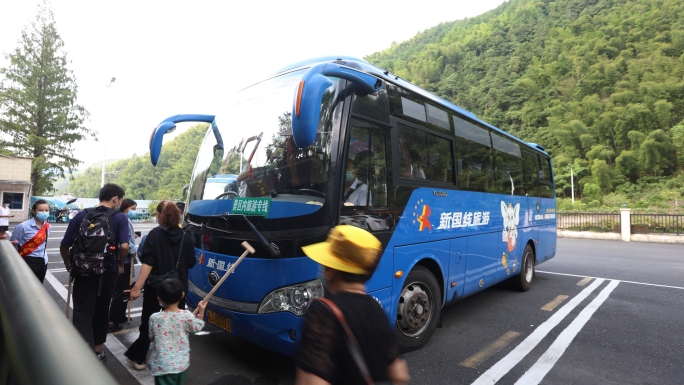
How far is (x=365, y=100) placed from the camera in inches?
146

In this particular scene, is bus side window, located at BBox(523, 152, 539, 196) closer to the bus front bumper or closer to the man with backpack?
the bus front bumper

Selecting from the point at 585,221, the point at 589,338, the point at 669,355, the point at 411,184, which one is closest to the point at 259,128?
the point at 411,184

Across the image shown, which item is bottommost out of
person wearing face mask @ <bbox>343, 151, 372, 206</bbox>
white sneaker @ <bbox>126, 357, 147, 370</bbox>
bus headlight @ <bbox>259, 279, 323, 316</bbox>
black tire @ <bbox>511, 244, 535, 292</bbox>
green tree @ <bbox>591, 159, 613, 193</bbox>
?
white sneaker @ <bbox>126, 357, 147, 370</bbox>

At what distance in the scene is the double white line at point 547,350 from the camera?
12.2 feet

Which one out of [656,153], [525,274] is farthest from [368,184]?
[656,153]

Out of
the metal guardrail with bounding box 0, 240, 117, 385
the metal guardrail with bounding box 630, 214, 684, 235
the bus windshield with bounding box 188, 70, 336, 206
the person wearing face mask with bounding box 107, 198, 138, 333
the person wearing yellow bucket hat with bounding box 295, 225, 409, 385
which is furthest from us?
the metal guardrail with bounding box 630, 214, 684, 235

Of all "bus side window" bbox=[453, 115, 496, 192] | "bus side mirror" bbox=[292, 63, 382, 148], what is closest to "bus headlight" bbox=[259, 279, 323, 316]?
"bus side mirror" bbox=[292, 63, 382, 148]

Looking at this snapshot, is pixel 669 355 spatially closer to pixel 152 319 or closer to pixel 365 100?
pixel 365 100

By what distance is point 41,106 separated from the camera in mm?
28703

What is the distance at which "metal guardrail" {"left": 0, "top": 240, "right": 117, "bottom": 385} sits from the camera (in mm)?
633

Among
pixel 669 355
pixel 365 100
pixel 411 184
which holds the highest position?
pixel 365 100

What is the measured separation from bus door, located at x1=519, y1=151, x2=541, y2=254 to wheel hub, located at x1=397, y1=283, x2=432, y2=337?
4.05 meters

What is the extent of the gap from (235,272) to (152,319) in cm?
80

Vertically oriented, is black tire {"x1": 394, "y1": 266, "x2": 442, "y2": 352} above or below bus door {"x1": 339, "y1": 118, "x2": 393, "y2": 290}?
below
